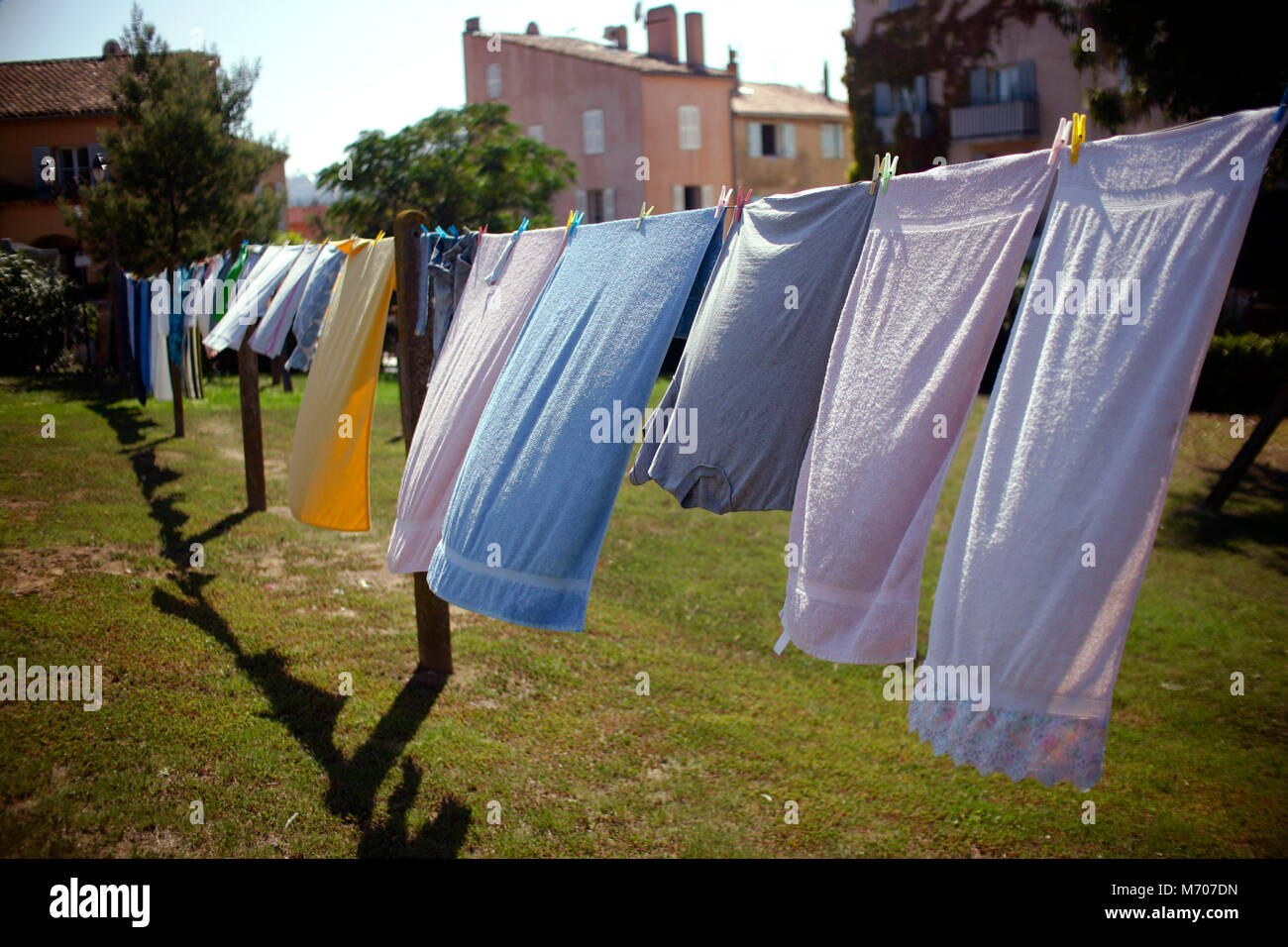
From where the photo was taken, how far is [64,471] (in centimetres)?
919

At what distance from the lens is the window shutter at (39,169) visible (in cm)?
2495

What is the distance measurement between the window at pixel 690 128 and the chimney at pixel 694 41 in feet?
6.18

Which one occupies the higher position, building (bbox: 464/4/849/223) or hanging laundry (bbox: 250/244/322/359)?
building (bbox: 464/4/849/223)

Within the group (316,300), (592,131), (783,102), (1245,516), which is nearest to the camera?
(316,300)

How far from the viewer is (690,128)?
97.4 ft

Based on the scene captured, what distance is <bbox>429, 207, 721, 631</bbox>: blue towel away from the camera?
318 centimetres

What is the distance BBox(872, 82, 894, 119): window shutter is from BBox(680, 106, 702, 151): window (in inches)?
340

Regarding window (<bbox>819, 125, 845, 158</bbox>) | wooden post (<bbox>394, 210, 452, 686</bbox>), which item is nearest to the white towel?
wooden post (<bbox>394, 210, 452, 686</bbox>)

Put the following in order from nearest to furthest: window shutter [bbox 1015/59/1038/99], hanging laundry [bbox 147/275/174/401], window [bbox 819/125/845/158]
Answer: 1. hanging laundry [bbox 147/275/174/401]
2. window shutter [bbox 1015/59/1038/99]
3. window [bbox 819/125/845/158]

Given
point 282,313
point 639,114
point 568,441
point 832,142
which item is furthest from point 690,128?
point 568,441

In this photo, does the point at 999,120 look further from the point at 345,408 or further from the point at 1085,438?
the point at 1085,438

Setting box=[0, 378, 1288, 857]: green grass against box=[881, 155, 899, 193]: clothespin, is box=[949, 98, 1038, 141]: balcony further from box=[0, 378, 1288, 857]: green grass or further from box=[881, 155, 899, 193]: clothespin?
box=[881, 155, 899, 193]: clothespin

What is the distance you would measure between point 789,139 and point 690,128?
3874 millimetres
